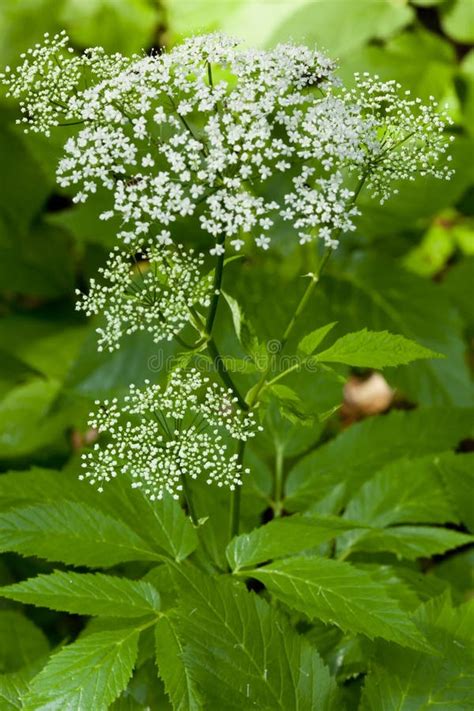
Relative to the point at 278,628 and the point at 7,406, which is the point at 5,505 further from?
the point at 7,406

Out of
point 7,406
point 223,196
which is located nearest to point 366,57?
point 7,406

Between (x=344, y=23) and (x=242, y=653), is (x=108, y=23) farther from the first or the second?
(x=242, y=653)

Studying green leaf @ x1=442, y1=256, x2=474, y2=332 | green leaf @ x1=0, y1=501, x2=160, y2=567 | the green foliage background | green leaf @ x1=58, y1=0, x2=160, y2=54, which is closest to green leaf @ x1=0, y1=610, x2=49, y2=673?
the green foliage background

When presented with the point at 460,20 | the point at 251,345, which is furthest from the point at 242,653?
the point at 460,20

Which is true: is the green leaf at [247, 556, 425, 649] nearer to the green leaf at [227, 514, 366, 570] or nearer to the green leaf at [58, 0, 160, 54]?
the green leaf at [227, 514, 366, 570]

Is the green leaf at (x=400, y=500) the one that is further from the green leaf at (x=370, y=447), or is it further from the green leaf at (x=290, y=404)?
the green leaf at (x=290, y=404)

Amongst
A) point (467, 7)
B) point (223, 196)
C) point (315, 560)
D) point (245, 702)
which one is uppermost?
point (467, 7)

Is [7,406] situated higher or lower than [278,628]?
higher
